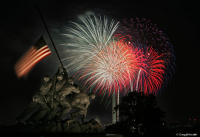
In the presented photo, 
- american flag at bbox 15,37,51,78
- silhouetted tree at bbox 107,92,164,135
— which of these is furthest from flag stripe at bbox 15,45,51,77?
silhouetted tree at bbox 107,92,164,135

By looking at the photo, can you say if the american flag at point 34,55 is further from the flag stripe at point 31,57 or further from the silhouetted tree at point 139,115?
the silhouetted tree at point 139,115

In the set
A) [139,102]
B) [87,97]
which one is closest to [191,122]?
[139,102]

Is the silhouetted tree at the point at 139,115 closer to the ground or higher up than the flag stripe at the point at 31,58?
closer to the ground

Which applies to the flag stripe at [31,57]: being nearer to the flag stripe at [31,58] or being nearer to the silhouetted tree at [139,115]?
the flag stripe at [31,58]

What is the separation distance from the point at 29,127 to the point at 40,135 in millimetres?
1415

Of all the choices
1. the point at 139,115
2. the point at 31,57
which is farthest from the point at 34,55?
the point at 139,115

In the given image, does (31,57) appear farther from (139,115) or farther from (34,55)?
(139,115)

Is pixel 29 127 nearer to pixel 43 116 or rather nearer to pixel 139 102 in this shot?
pixel 43 116

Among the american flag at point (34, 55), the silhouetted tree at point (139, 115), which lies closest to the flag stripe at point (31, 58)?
the american flag at point (34, 55)

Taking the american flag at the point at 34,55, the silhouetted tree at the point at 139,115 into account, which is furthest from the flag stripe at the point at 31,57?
the silhouetted tree at the point at 139,115

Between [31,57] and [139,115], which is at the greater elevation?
[31,57]

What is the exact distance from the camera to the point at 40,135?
548 inches

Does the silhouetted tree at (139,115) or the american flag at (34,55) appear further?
the silhouetted tree at (139,115)

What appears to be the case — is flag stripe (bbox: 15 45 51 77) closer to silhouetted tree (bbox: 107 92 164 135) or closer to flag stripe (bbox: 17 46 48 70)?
flag stripe (bbox: 17 46 48 70)
